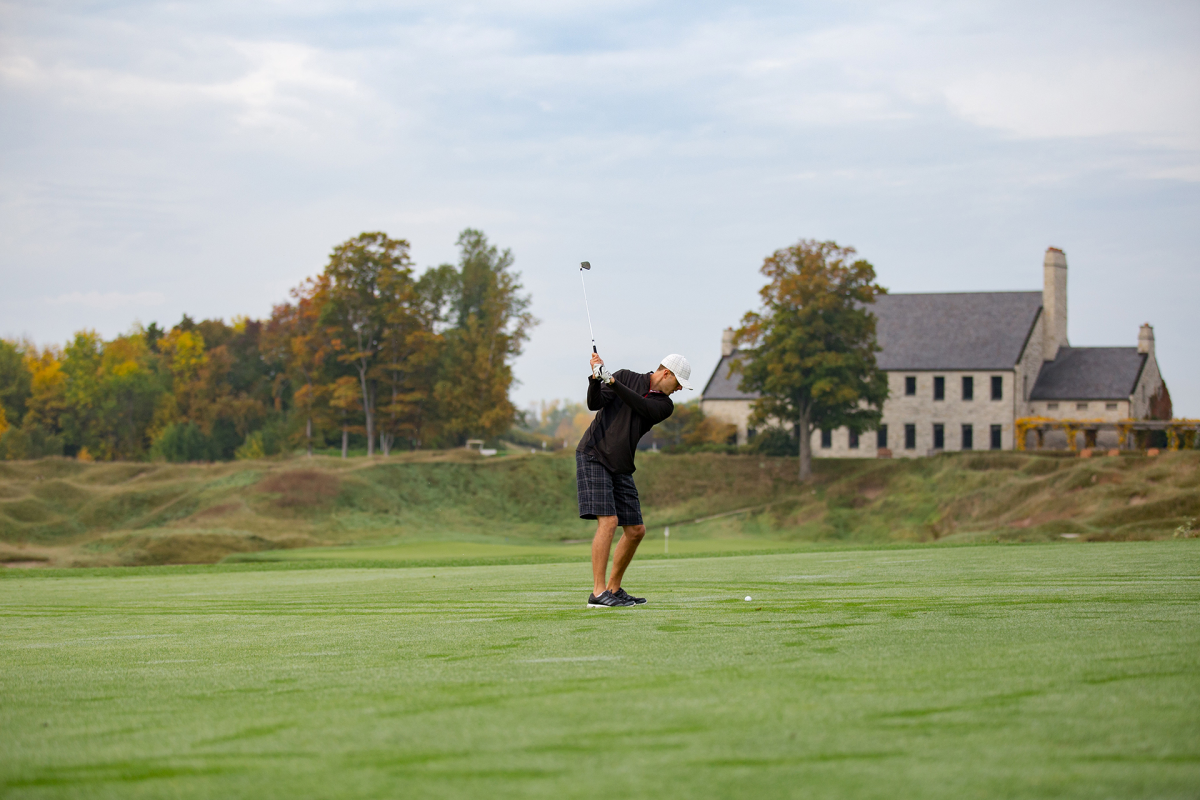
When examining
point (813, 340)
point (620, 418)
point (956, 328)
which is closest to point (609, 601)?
point (620, 418)

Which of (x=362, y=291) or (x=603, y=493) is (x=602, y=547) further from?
(x=362, y=291)

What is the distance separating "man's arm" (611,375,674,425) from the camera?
9.99 metres

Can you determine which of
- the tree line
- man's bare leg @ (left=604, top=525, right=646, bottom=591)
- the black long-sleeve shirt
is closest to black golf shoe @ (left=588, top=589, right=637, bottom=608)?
A: man's bare leg @ (left=604, top=525, right=646, bottom=591)

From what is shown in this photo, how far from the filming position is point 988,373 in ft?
238

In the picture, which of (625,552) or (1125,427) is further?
(1125,427)

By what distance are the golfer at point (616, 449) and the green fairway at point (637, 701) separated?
53cm

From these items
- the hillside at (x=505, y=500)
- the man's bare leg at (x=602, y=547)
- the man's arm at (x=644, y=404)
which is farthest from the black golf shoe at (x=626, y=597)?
the hillside at (x=505, y=500)

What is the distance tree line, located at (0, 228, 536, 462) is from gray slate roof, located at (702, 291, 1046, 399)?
19.2 metres

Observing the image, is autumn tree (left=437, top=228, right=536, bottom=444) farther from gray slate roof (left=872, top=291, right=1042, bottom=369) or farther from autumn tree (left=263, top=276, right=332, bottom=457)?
gray slate roof (left=872, top=291, right=1042, bottom=369)

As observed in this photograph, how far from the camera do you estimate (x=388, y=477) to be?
57.2m

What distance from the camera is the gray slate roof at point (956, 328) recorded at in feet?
240

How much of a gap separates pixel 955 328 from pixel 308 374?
1807 inches

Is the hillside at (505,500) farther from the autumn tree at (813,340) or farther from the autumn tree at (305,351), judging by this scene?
the autumn tree at (305,351)

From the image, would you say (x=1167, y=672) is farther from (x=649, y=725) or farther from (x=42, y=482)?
(x=42, y=482)
